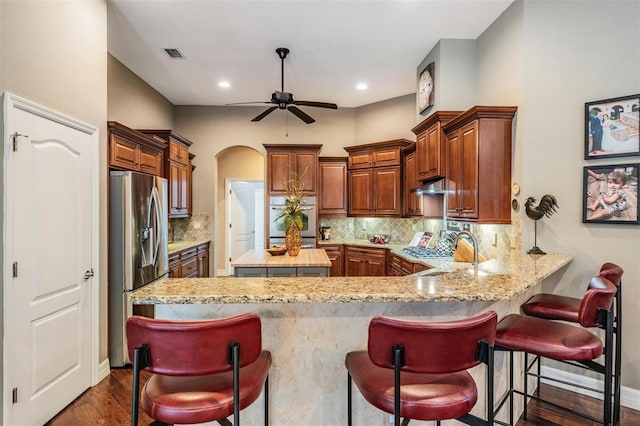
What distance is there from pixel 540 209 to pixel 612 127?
0.79m

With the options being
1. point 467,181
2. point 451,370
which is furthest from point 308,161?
point 451,370

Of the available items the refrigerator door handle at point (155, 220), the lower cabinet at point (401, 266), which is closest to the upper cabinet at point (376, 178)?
the lower cabinet at point (401, 266)

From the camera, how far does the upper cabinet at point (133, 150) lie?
10.8 feet

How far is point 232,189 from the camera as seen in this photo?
25.8 ft

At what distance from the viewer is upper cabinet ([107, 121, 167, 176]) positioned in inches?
130

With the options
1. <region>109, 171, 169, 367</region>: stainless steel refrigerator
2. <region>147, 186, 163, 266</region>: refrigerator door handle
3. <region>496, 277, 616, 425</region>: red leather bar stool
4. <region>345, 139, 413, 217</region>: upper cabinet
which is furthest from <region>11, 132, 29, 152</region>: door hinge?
<region>345, 139, 413, 217</region>: upper cabinet

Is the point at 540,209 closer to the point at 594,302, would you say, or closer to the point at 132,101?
the point at 594,302

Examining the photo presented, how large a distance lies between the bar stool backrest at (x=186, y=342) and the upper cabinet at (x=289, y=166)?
15.6 feet

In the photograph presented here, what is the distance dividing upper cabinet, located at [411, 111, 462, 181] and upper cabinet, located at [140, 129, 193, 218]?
3.44m

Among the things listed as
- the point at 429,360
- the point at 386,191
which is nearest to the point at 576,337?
the point at 429,360

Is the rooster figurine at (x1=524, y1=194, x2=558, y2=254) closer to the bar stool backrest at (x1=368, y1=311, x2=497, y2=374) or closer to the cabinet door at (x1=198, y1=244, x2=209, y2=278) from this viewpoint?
the bar stool backrest at (x1=368, y1=311, x2=497, y2=374)

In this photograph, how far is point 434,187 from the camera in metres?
4.20

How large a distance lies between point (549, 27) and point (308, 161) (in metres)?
3.79

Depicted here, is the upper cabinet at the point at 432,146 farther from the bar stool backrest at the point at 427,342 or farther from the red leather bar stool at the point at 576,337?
the bar stool backrest at the point at 427,342
